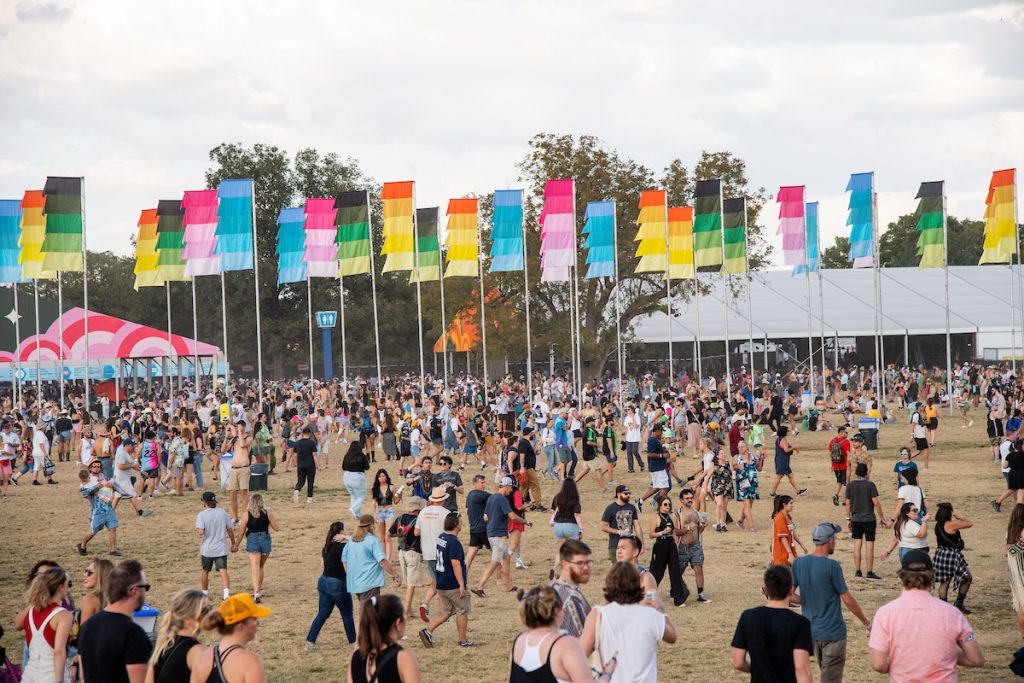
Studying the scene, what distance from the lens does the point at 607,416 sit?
2378 centimetres

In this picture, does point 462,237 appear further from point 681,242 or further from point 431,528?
point 431,528

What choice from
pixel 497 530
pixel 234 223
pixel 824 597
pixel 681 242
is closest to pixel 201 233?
pixel 234 223

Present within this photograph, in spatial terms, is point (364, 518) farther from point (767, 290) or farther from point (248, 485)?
point (767, 290)

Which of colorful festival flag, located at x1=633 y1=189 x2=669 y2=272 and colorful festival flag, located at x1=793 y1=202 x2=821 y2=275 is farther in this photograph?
colorful festival flag, located at x1=793 y1=202 x2=821 y2=275

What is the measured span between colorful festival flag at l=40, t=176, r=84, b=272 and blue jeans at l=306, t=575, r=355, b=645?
25.5 meters

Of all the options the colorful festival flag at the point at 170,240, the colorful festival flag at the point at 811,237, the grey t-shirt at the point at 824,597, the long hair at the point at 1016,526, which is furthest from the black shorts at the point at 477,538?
the colorful festival flag at the point at 811,237

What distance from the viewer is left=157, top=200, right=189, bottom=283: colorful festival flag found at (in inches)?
1393

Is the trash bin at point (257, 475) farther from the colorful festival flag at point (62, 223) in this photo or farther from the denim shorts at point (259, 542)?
the colorful festival flag at point (62, 223)

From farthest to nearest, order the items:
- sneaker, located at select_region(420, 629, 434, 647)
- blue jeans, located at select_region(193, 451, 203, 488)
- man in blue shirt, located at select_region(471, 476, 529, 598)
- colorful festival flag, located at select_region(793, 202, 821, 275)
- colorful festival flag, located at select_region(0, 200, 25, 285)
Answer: colorful festival flag, located at select_region(793, 202, 821, 275) < colorful festival flag, located at select_region(0, 200, 25, 285) < blue jeans, located at select_region(193, 451, 203, 488) < man in blue shirt, located at select_region(471, 476, 529, 598) < sneaker, located at select_region(420, 629, 434, 647)

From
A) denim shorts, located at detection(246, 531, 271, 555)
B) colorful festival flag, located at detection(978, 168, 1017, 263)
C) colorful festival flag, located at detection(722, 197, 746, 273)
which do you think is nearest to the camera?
denim shorts, located at detection(246, 531, 271, 555)

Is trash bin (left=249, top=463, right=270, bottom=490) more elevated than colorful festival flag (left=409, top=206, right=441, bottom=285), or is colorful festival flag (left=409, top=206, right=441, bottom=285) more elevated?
colorful festival flag (left=409, top=206, right=441, bottom=285)

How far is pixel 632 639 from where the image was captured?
5.94 m

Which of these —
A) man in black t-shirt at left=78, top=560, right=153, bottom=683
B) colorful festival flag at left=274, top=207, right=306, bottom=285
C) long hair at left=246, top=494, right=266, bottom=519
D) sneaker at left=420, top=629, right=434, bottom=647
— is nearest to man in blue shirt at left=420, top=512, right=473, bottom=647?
sneaker at left=420, top=629, right=434, bottom=647

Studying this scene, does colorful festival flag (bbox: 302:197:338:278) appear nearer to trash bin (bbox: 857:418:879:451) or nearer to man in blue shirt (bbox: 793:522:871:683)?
trash bin (bbox: 857:418:879:451)
